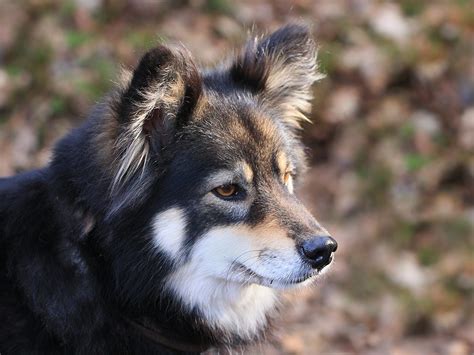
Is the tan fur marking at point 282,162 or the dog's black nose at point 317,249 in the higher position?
the tan fur marking at point 282,162

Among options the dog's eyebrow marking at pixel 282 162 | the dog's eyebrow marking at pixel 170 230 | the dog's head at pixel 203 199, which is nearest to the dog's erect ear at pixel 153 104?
the dog's head at pixel 203 199

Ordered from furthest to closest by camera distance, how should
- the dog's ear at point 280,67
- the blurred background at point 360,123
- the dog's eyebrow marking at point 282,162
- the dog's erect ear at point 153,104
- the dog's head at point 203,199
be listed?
the blurred background at point 360,123
the dog's ear at point 280,67
the dog's eyebrow marking at point 282,162
the dog's head at point 203,199
the dog's erect ear at point 153,104

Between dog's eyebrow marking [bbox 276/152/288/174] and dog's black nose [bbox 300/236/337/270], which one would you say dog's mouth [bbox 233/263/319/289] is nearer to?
dog's black nose [bbox 300/236/337/270]

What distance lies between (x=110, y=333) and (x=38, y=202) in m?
0.63

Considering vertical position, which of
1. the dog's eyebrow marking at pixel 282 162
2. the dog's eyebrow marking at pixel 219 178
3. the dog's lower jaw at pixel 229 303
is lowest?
the dog's lower jaw at pixel 229 303

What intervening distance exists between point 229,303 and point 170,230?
19.3 inches

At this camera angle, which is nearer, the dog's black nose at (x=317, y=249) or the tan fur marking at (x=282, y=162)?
the dog's black nose at (x=317, y=249)

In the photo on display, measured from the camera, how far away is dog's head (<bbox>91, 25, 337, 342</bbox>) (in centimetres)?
318

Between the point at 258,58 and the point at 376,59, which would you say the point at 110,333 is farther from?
the point at 376,59

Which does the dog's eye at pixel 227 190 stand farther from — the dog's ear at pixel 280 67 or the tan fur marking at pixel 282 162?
the dog's ear at pixel 280 67

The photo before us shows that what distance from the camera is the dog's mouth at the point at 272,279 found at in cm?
328

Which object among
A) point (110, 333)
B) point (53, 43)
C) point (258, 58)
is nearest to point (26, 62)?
point (53, 43)

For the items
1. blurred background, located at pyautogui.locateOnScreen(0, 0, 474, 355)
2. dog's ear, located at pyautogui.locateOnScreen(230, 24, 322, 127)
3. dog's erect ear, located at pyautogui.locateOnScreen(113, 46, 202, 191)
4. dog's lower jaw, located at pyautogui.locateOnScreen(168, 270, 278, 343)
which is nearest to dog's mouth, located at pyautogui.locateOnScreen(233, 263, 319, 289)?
dog's lower jaw, located at pyautogui.locateOnScreen(168, 270, 278, 343)

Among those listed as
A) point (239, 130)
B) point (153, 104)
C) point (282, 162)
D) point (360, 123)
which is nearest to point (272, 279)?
point (282, 162)
